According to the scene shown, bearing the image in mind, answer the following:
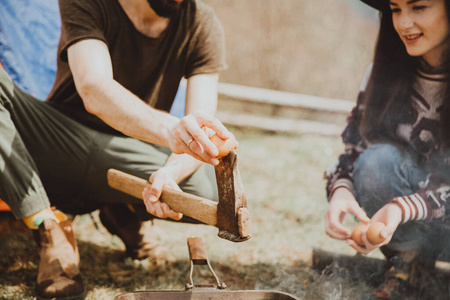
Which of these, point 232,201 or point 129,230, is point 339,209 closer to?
point 232,201

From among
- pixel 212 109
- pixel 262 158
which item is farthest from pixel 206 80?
pixel 262 158

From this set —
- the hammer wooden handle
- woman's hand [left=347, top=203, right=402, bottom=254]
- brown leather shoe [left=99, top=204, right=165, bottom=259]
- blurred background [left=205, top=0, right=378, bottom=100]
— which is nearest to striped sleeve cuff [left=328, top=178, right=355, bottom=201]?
woman's hand [left=347, top=203, right=402, bottom=254]

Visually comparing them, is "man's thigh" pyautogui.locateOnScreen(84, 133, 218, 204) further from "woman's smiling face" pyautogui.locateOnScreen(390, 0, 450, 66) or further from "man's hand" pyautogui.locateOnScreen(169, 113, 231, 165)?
"woman's smiling face" pyautogui.locateOnScreen(390, 0, 450, 66)

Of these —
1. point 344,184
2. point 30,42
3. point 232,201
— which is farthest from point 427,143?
point 30,42

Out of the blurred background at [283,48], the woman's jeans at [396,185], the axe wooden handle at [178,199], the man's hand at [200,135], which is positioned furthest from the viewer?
the blurred background at [283,48]

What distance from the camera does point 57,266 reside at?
1.83 metres

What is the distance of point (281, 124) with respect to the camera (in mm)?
5008

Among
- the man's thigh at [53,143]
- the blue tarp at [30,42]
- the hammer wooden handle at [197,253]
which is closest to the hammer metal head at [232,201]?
the hammer wooden handle at [197,253]

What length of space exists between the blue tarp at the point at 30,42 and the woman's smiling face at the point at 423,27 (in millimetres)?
1940

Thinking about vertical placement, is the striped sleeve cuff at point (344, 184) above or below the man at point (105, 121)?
below

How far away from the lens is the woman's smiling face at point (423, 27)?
176 cm

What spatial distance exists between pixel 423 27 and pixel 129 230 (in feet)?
5.24

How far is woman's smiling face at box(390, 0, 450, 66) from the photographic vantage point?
5.78ft

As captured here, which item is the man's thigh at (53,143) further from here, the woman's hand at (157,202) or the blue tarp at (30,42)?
the blue tarp at (30,42)
